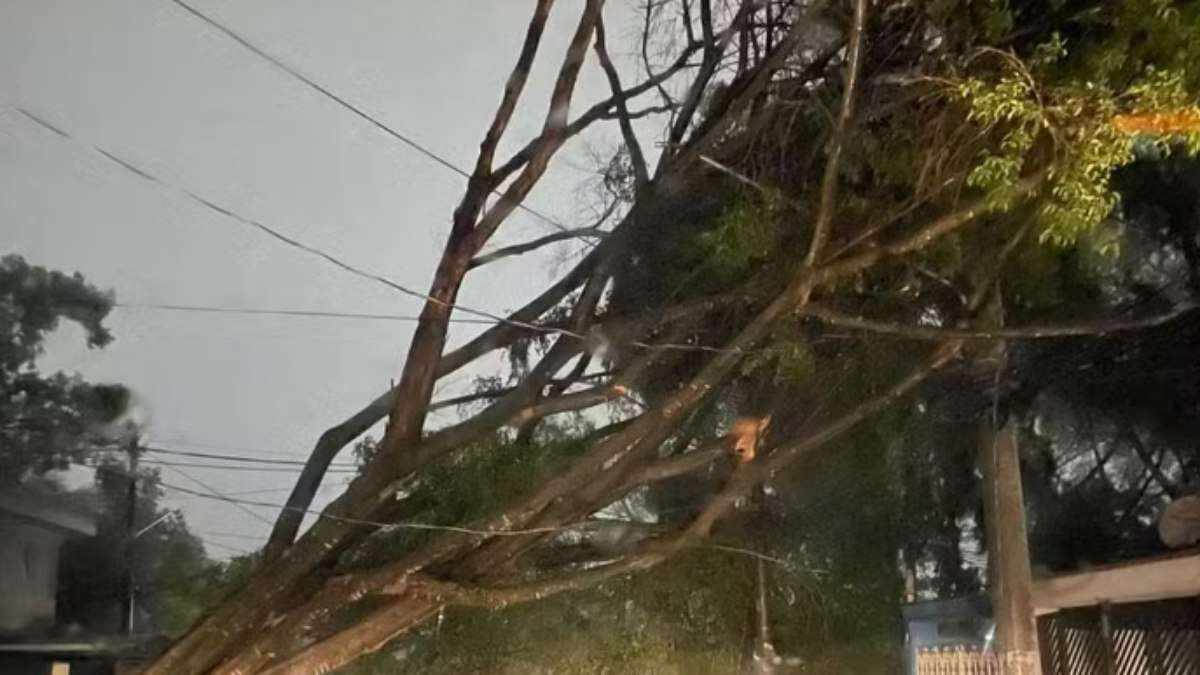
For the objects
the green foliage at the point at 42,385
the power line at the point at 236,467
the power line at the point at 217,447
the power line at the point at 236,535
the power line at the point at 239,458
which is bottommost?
the power line at the point at 236,535

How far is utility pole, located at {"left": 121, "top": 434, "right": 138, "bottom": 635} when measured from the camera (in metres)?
Result: 5.49

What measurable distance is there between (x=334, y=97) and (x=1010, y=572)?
3573 millimetres

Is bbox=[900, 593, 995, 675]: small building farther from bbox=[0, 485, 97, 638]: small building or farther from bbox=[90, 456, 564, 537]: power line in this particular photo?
bbox=[0, 485, 97, 638]: small building

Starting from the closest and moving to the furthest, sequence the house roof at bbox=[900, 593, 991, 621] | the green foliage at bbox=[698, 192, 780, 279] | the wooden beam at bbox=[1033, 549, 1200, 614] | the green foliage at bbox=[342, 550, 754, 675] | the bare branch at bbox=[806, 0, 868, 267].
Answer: the bare branch at bbox=[806, 0, 868, 267] → the green foliage at bbox=[698, 192, 780, 279] → the wooden beam at bbox=[1033, 549, 1200, 614] → the green foliage at bbox=[342, 550, 754, 675] → the house roof at bbox=[900, 593, 991, 621]

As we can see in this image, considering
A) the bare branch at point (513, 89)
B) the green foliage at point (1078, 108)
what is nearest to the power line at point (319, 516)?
the bare branch at point (513, 89)

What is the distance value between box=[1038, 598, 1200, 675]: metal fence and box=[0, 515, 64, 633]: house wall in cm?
484

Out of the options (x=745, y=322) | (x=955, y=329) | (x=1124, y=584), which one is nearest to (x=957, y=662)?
(x=1124, y=584)

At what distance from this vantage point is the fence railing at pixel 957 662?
599 centimetres

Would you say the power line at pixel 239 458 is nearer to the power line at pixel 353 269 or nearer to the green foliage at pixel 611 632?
the power line at pixel 353 269

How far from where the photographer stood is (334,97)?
18.7 ft

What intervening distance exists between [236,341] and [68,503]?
37.3 inches

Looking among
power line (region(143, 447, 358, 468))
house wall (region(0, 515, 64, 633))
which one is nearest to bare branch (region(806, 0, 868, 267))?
power line (region(143, 447, 358, 468))

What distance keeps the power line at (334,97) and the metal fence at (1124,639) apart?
3379 millimetres

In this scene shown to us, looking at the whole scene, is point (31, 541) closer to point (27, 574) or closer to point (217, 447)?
point (27, 574)
